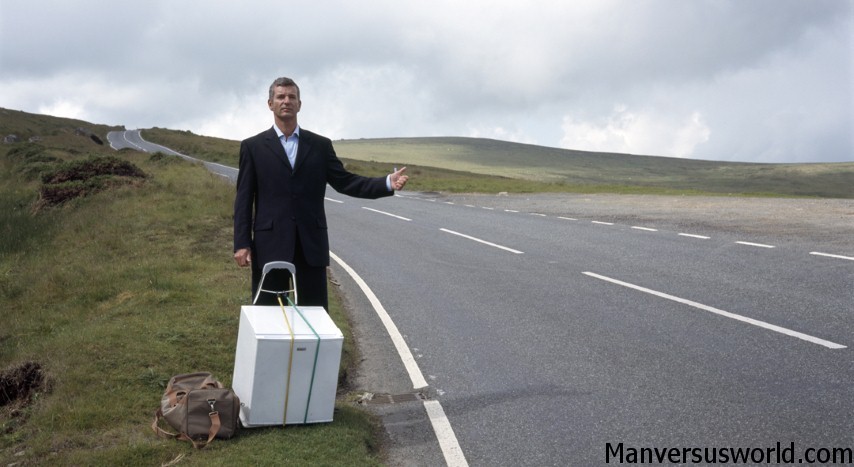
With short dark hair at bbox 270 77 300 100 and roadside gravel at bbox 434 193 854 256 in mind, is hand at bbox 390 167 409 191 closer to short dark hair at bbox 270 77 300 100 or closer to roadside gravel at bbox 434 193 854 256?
short dark hair at bbox 270 77 300 100

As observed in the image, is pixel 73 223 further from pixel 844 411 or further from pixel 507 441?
pixel 844 411

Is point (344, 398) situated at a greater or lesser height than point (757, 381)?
lesser

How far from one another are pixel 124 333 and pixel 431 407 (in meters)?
3.67

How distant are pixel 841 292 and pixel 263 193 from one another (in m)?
7.33

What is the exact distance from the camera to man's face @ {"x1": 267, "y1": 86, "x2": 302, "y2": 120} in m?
5.68

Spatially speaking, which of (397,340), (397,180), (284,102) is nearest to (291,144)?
(284,102)

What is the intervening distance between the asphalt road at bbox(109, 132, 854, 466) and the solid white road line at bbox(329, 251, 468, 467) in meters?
0.07

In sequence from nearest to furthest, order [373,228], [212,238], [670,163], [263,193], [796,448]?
[796,448], [263,193], [212,238], [373,228], [670,163]

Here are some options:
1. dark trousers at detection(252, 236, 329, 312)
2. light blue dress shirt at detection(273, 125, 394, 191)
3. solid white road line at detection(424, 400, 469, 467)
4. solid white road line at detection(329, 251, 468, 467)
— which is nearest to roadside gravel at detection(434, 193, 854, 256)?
solid white road line at detection(329, 251, 468, 467)

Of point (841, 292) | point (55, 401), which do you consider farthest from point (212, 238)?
point (841, 292)

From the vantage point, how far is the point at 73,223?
60.4 ft

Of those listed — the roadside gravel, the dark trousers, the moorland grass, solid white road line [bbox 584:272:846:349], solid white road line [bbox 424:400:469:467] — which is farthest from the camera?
the moorland grass

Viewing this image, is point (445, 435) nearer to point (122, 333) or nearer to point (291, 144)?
point (291, 144)

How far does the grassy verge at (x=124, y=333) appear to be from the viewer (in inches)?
205
